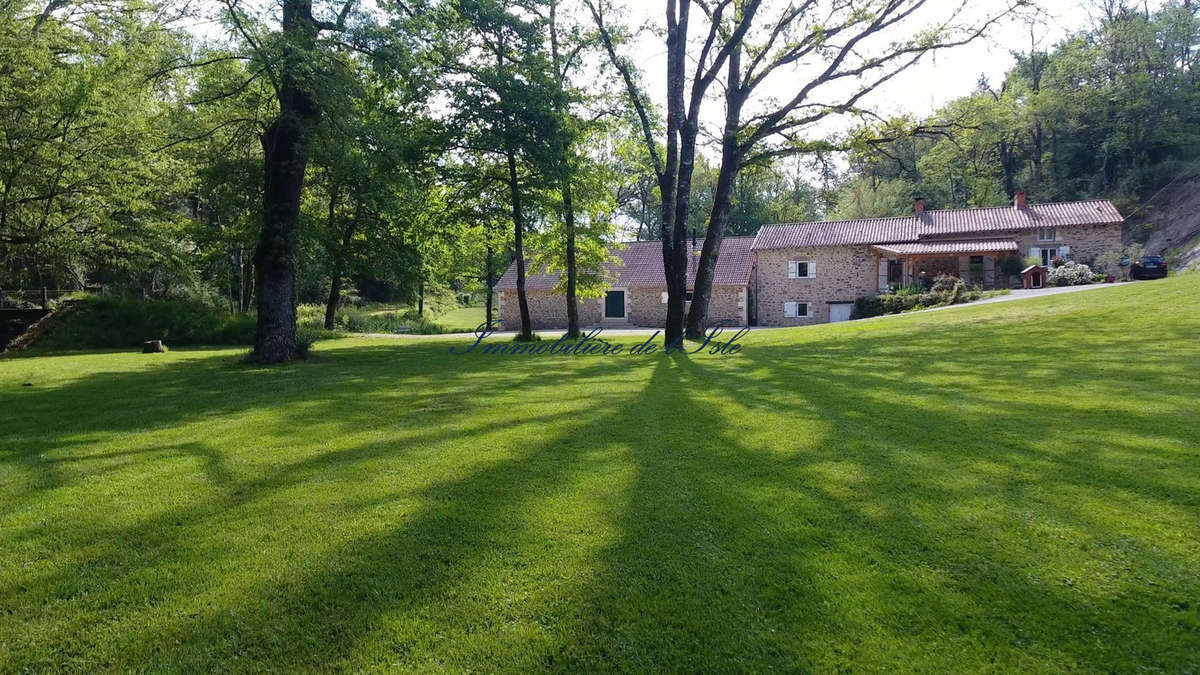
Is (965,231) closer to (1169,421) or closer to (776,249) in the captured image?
(776,249)

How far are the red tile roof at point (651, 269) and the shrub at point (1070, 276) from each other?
47.0ft

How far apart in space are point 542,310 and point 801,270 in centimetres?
1595

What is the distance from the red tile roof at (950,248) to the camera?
3082 centimetres

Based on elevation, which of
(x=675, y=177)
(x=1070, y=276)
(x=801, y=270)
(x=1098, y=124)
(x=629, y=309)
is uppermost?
(x=1098, y=124)

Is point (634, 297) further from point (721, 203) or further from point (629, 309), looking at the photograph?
point (721, 203)

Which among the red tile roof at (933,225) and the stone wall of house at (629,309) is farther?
the stone wall of house at (629,309)

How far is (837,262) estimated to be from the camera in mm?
34219

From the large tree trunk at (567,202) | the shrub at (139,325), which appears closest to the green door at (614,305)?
the large tree trunk at (567,202)

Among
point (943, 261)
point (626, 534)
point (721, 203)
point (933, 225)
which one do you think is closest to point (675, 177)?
point (721, 203)

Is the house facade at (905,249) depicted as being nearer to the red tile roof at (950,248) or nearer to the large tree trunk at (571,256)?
the red tile roof at (950,248)

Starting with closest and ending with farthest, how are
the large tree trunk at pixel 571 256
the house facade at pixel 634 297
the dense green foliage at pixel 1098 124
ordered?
the large tree trunk at pixel 571 256, the house facade at pixel 634 297, the dense green foliage at pixel 1098 124

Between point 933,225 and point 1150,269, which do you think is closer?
point 1150,269

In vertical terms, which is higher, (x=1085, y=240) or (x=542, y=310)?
(x=1085, y=240)

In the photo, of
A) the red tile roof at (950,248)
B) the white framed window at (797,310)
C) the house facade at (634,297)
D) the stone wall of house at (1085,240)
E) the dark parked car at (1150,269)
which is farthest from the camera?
the house facade at (634,297)
